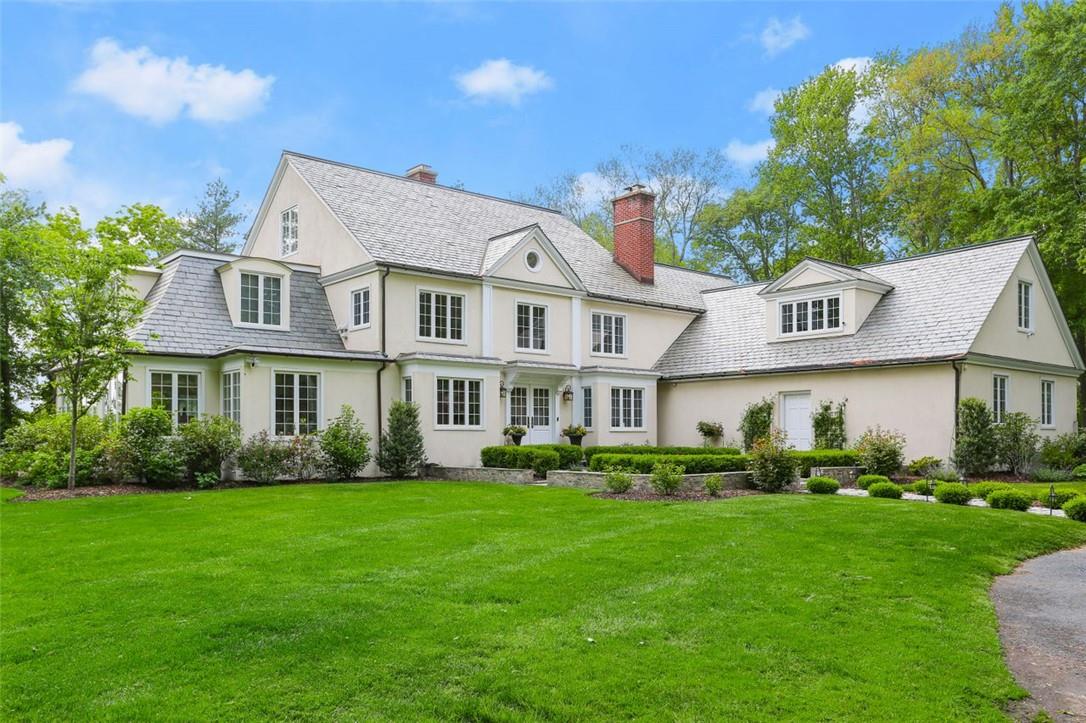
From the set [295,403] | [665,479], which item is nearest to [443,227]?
[295,403]

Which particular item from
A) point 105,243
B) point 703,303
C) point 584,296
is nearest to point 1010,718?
point 105,243

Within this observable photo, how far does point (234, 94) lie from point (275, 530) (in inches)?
475

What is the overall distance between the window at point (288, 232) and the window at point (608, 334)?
31.3 feet

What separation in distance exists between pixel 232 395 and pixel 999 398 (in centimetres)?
1947

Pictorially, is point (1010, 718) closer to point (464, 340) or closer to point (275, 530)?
point (275, 530)

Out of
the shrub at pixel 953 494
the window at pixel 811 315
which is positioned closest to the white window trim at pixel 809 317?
the window at pixel 811 315

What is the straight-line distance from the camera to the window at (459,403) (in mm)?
20844

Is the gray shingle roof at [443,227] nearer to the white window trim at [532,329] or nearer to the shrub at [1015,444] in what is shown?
the white window trim at [532,329]

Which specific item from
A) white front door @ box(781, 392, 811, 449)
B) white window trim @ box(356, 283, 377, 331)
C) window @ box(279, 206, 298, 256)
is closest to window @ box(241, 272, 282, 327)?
white window trim @ box(356, 283, 377, 331)

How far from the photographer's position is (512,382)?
74.8 feet

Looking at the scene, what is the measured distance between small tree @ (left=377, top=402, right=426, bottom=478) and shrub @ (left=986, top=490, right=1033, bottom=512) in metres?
12.4

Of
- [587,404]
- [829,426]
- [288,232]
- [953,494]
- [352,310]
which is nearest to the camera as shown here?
[953,494]

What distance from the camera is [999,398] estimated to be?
830 inches

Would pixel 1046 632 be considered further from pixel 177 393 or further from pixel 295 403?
pixel 177 393
